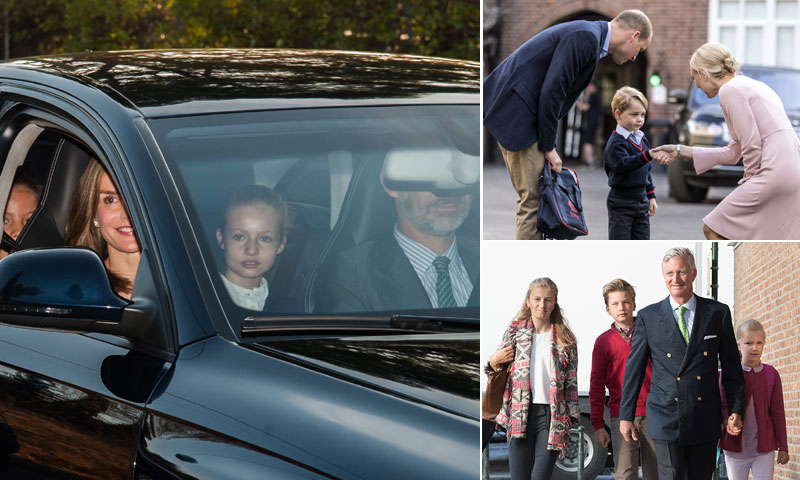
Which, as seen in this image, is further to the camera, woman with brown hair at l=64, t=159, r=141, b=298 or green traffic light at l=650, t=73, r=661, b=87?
green traffic light at l=650, t=73, r=661, b=87

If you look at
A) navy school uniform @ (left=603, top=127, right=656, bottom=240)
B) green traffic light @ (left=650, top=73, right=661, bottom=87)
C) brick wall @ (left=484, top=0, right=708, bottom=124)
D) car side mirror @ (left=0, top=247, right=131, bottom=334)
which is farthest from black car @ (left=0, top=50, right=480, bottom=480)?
brick wall @ (left=484, top=0, right=708, bottom=124)

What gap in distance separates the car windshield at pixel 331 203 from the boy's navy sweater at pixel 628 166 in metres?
1.01

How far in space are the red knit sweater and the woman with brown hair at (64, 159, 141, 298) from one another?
1.76 metres

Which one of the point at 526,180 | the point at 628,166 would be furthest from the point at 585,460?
the point at 628,166

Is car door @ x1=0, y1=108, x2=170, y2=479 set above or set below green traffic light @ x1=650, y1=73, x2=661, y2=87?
below

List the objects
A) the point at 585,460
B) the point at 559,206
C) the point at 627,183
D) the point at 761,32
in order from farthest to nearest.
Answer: the point at 761,32 → the point at 627,183 → the point at 559,206 → the point at 585,460

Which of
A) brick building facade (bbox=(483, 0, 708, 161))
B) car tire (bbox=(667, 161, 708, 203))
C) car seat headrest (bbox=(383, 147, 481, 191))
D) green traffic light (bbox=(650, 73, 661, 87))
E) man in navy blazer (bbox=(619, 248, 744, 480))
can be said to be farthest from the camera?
brick building facade (bbox=(483, 0, 708, 161))

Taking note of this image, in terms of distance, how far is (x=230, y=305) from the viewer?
7.42 ft

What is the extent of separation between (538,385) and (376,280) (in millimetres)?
1018

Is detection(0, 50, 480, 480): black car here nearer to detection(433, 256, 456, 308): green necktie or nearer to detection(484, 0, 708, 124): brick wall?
detection(433, 256, 456, 308): green necktie

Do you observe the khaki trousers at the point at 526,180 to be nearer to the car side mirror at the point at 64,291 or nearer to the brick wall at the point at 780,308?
the car side mirror at the point at 64,291

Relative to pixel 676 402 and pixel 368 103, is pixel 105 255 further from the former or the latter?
pixel 676 402

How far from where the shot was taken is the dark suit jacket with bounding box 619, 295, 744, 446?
138cm

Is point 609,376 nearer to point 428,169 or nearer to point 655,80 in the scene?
point 428,169
